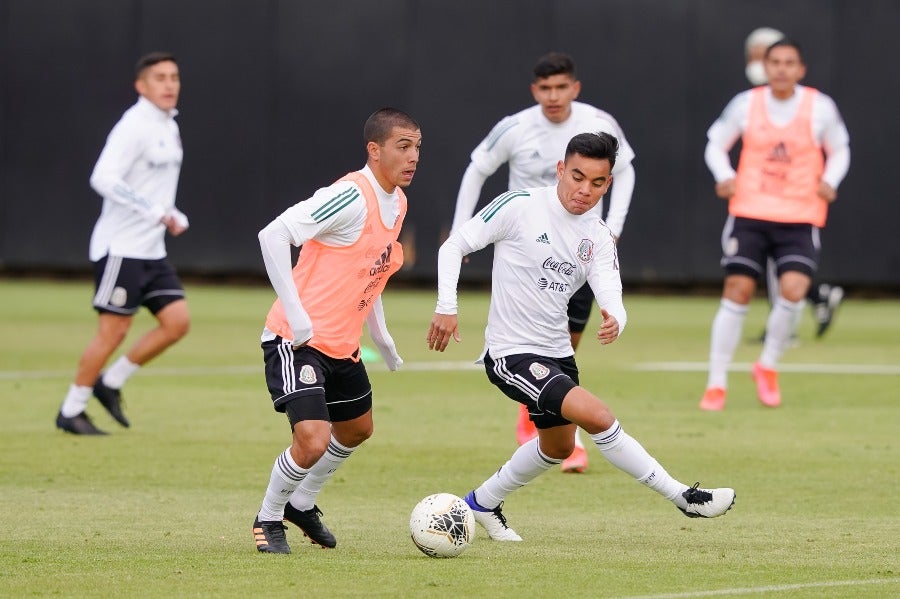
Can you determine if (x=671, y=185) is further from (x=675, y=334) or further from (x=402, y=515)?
(x=402, y=515)

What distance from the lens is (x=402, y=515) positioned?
7773 millimetres

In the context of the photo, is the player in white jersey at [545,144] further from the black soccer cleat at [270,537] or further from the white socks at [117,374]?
the black soccer cleat at [270,537]

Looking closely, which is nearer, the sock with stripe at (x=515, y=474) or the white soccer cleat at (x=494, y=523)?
the white soccer cleat at (x=494, y=523)

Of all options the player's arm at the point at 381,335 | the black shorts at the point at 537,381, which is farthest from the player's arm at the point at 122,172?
the black shorts at the point at 537,381

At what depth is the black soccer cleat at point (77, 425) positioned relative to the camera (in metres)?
10.5

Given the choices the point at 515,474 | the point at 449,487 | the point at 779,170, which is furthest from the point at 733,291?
the point at 515,474

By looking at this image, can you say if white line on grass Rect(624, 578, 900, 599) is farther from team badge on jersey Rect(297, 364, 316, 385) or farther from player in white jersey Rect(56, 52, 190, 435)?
player in white jersey Rect(56, 52, 190, 435)

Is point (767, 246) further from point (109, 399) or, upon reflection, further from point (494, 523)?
point (494, 523)

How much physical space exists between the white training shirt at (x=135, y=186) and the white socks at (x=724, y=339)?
4.05 m

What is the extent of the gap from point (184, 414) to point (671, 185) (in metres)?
14.2

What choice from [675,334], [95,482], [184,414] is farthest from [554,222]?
[675,334]

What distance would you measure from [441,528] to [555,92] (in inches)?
151

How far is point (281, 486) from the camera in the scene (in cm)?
671

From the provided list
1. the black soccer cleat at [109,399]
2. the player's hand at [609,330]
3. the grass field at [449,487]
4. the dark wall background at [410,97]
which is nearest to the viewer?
the grass field at [449,487]
